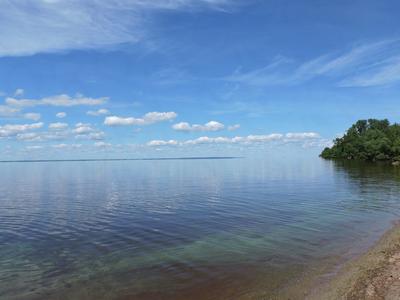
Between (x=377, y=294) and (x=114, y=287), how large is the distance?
10.3 meters

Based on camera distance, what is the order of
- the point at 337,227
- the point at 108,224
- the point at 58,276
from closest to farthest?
1. the point at 58,276
2. the point at 337,227
3. the point at 108,224

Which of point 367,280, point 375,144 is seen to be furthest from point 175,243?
point 375,144

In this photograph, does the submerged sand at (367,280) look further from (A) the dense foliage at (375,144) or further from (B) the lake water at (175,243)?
(A) the dense foliage at (375,144)

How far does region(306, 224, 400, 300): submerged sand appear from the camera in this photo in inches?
532

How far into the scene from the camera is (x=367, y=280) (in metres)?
14.9

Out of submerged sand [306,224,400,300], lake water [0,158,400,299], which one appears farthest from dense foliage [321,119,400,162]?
submerged sand [306,224,400,300]

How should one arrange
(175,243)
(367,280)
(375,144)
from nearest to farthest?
(367,280)
(175,243)
(375,144)

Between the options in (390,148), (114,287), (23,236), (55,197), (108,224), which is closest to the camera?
(114,287)

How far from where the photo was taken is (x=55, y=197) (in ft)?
159

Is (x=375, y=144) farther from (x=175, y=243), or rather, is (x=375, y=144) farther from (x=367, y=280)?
(x=367, y=280)

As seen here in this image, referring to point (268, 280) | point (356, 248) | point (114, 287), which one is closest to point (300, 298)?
point (268, 280)

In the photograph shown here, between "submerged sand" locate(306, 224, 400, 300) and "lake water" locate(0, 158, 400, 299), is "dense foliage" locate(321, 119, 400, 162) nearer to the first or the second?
"lake water" locate(0, 158, 400, 299)

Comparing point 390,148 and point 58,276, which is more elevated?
point 390,148

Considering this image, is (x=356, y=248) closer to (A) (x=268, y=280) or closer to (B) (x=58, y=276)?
(A) (x=268, y=280)
